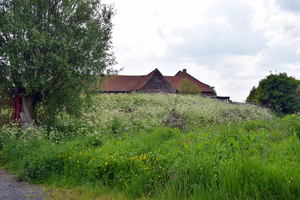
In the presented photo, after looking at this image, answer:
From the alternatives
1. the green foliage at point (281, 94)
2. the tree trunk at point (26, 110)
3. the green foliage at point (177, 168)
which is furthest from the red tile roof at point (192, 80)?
the green foliage at point (177, 168)

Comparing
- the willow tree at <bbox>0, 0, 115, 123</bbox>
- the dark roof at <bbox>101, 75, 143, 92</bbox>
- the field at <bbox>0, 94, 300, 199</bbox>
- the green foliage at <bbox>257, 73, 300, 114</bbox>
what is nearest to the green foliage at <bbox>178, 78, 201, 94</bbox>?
the green foliage at <bbox>257, 73, 300, 114</bbox>

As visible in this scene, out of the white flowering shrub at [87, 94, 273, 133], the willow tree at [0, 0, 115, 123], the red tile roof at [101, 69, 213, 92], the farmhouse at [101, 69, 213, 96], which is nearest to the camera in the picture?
the willow tree at [0, 0, 115, 123]

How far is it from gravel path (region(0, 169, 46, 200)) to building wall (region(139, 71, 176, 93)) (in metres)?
28.8

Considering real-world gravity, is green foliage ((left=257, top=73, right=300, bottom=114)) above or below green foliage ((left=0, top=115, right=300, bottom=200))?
above

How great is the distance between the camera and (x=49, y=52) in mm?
8820

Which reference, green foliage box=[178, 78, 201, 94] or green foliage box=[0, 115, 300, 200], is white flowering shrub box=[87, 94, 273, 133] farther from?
green foliage box=[178, 78, 201, 94]

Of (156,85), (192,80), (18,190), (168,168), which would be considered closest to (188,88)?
(156,85)

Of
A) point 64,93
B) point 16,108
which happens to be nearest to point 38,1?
point 64,93

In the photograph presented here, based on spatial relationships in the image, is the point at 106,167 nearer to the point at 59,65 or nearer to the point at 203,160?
the point at 203,160

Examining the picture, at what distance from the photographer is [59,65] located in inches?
328

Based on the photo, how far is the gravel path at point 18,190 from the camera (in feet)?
15.9

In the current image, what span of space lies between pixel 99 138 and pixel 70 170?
6.88 feet

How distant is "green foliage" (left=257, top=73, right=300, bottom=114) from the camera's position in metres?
27.1

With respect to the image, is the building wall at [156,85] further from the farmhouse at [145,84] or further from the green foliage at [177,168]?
the green foliage at [177,168]
